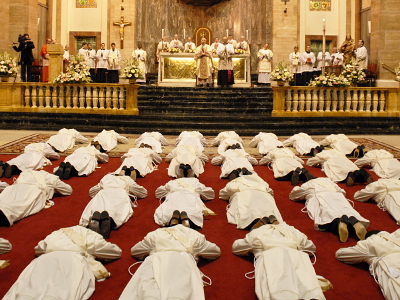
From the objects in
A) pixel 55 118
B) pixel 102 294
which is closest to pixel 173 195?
pixel 102 294

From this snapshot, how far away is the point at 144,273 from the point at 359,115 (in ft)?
33.1

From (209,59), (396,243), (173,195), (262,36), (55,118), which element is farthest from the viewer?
(262,36)

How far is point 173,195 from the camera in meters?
4.88

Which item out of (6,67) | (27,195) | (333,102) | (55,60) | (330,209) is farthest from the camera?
(55,60)

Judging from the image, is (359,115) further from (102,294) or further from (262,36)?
(102,294)

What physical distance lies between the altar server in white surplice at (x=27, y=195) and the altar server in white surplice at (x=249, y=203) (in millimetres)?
1924

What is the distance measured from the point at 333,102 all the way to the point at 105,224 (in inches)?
356

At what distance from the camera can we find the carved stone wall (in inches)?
742

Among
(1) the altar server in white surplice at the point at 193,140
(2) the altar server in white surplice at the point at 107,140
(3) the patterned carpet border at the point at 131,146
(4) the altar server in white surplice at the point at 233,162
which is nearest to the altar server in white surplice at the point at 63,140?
(3) the patterned carpet border at the point at 131,146

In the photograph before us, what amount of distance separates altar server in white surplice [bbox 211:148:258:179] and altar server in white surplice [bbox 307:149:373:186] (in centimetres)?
106

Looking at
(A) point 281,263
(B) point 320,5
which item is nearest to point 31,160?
(A) point 281,263

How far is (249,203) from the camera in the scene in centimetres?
475

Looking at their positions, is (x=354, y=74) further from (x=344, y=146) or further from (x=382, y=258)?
(x=382, y=258)

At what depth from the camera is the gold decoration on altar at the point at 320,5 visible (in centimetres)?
1895
